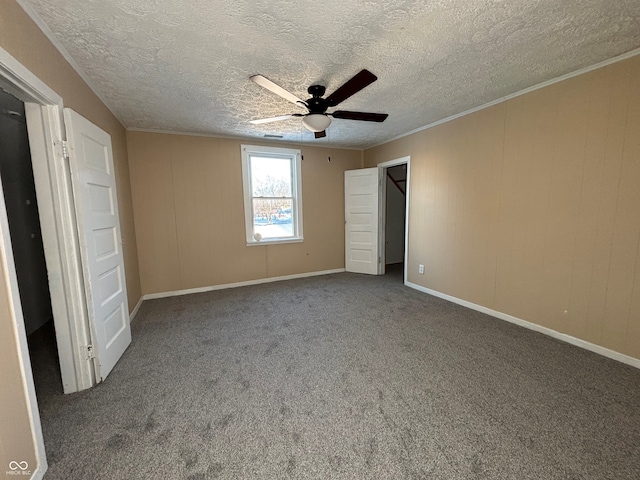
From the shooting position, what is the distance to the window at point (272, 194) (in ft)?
14.1

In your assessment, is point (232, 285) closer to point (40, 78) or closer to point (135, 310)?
point (135, 310)

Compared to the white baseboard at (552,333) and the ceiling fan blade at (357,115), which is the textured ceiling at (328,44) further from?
the white baseboard at (552,333)

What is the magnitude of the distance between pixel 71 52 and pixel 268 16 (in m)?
1.53

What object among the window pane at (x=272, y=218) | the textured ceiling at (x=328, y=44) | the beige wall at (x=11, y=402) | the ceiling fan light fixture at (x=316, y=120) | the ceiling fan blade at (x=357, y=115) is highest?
the textured ceiling at (x=328, y=44)

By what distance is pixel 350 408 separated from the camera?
1656mm

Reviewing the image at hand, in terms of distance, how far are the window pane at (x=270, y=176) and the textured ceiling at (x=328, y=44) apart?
5.23 feet

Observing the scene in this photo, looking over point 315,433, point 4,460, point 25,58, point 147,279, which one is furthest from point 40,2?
point 147,279

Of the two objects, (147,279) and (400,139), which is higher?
(400,139)

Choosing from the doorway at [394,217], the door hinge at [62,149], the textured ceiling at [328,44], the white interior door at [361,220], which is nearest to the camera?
the textured ceiling at [328,44]

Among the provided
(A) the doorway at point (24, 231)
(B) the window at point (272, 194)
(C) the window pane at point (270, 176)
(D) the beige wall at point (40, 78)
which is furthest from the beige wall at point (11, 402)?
(C) the window pane at point (270, 176)

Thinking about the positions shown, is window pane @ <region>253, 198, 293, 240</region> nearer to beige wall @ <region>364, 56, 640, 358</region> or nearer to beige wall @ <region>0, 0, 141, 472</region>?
beige wall @ <region>0, 0, 141, 472</region>

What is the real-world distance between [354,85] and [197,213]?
3.12 metres

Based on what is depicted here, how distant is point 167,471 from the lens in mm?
1260

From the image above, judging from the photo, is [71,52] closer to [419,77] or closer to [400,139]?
[419,77]
